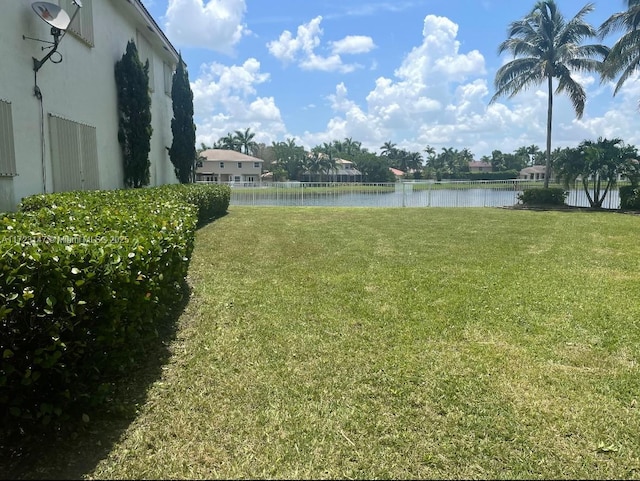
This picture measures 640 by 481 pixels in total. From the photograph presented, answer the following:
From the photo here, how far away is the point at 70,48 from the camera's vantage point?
7.87 metres

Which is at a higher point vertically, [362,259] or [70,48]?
[70,48]

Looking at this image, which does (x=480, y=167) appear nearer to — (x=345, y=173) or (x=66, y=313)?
(x=345, y=173)

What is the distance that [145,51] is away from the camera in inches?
511

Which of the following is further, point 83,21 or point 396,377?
point 83,21

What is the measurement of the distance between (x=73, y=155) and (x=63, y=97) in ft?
3.27

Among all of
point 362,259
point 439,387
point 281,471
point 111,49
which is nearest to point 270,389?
point 281,471

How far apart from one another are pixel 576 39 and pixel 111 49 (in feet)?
66.8

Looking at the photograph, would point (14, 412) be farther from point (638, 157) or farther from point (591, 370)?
point (638, 157)

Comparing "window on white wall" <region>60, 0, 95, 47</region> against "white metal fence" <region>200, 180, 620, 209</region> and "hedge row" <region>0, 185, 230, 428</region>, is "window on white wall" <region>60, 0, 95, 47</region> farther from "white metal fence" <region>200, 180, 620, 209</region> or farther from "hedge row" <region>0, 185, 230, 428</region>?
"white metal fence" <region>200, 180, 620, 209</region>

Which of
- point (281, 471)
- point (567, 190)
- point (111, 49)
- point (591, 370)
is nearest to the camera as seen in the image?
point (281, 471)

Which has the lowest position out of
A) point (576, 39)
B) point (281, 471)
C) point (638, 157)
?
point (281, 471)

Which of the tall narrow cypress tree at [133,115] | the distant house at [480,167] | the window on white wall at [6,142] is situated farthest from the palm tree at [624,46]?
the distant house at [480,167]

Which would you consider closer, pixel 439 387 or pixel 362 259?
pixel 439 387

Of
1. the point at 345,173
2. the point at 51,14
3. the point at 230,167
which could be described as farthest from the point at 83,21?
the point at 345,173
